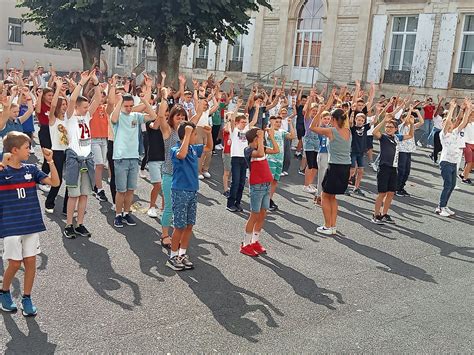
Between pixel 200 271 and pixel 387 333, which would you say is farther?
pixel 200 271

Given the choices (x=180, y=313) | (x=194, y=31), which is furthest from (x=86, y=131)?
(x=194, y=31)

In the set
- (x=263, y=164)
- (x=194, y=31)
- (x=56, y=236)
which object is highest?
(x=194, y=31)

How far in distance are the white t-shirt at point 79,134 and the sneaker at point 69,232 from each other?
0.99 metres

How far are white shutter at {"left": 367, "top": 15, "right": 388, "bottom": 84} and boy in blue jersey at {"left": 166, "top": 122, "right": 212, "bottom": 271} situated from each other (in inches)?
815

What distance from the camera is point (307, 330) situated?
15.7 feet

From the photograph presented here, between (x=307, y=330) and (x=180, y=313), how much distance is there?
3.93 ft

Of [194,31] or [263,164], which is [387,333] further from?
[194,31]

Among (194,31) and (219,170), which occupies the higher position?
(194,31)

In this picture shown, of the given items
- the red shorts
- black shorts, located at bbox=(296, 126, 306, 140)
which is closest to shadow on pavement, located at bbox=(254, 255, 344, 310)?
the red shorts

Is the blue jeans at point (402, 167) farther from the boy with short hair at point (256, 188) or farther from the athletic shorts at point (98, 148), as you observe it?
the athletic shorts at point (98, 148)

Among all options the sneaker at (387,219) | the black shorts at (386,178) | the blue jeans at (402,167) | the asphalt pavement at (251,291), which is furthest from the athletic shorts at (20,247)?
the blue jeans at (402,167)

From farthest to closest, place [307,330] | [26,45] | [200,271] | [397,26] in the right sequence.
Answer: [26,45], [397,26], [200,271], [307,330]

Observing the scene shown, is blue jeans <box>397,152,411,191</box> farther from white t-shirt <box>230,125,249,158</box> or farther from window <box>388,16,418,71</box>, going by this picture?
window <box>388,16,418,71</box>

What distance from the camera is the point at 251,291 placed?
5.62 metres
